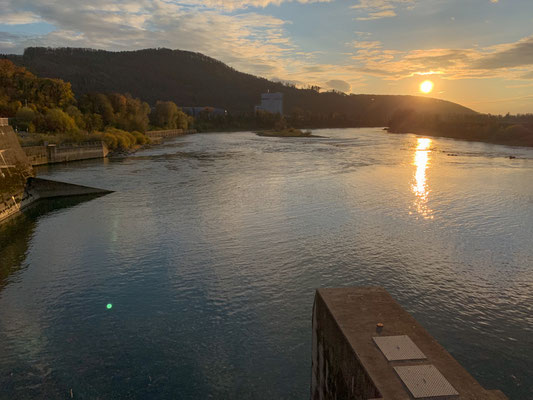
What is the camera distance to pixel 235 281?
21.8 m

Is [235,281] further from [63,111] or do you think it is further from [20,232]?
[63,111]

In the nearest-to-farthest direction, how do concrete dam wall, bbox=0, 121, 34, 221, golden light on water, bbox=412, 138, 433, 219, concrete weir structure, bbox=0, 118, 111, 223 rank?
golden light on water, bbox=412, 138, 433, 219 → concrete dam wall, bbox=0, 121, 34, 221 → concrete weir structure, bbox=0, 118, 111, 223

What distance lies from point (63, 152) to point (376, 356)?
77897 millimetres

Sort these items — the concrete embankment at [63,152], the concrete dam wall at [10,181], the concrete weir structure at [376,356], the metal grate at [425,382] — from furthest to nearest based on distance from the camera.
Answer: the concrete embankment at [63,152], the concrete dam wall at [10,181], the concrete weir structure at [376,356], the metal grate at [425,382]

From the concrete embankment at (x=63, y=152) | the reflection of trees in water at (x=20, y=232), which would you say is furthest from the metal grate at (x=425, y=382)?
the concrete embankment at (x=63, y=152)

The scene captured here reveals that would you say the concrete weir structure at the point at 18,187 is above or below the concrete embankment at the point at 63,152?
below

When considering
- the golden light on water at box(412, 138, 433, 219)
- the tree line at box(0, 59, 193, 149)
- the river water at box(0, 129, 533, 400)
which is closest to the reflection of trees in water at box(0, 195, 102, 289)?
the river water at box(0, 129, 533, 400)

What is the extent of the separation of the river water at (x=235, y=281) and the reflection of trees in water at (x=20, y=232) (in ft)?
0.81

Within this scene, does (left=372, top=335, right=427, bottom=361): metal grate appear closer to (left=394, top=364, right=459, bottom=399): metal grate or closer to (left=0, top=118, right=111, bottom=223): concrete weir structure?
(left=394, top=364, right=459, bottom=399): metal grate

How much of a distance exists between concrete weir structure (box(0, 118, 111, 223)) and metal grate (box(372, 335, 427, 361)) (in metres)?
36.8

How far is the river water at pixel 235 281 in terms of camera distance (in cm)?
1451

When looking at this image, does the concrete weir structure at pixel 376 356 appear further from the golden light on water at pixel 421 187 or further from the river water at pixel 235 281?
the golden light on water at pixel 421 187

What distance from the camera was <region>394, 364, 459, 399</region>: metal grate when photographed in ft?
27.0

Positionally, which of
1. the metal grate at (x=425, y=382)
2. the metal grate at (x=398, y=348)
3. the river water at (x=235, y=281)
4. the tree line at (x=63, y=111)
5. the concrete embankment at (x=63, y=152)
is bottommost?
the river water at (x=235, y=281)
